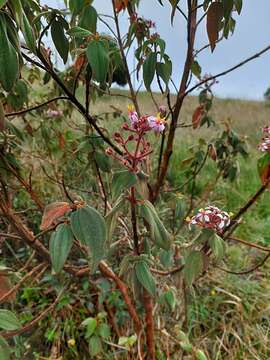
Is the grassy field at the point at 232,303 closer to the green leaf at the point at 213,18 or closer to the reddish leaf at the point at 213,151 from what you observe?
the reddish leaf at the point at 213,151

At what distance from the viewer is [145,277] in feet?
2.37

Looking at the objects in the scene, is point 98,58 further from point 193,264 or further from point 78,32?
point 193,264

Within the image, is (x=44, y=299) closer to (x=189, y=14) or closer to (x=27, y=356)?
(x=27, y=356)

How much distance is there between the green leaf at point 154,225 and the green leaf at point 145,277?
0.08 metres

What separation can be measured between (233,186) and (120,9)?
2.03m

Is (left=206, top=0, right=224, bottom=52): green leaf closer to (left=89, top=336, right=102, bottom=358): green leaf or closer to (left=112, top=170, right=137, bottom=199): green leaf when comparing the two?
(left=112, top=170, right=137, bottom=199): green leaf

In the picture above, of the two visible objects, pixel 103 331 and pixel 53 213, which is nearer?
pixel 53 213

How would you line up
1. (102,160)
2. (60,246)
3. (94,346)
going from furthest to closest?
(94,346) → (102,160) → (60,246)

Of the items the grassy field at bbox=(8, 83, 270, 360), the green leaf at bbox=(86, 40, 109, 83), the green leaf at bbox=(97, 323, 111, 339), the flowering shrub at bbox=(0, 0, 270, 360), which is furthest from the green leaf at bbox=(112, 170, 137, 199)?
the green leaf at bbox=(97, 323, 111, 339)

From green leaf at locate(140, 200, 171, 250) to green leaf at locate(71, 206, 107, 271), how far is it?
0.41 feet

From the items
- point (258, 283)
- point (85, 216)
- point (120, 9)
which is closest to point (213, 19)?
point (120, 9)

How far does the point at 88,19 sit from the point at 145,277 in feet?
1.41

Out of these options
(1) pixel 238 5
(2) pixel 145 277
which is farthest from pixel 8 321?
(1) pixel 238 5

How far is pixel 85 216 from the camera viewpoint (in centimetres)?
53
